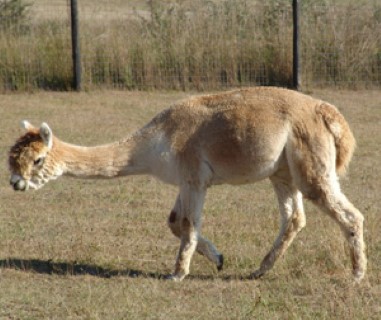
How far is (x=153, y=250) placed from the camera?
873 cm

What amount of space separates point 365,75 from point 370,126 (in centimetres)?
365

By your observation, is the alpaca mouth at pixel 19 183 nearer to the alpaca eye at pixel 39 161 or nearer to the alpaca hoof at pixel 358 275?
the alpaca eye at pixel 39 161

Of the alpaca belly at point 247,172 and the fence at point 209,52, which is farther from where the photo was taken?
the fence at point 209,52

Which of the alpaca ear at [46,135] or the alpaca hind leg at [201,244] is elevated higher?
the alpaca ear at [46,135]

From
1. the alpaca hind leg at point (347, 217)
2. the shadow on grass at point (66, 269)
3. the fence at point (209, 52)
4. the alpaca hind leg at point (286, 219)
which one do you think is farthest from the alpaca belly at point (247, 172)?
the fence at point (209, 52)

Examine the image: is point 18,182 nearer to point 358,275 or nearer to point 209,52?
point 358,275

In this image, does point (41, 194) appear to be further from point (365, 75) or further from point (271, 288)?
point (365, 75)

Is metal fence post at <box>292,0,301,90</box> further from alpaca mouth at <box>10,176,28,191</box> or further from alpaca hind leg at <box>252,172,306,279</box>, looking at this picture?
alpaca mouth at <box>10,176,28,191</box>

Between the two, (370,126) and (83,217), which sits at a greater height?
(83,217)

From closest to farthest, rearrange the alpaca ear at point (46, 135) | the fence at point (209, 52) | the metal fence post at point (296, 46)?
the alpaca ear at point (46, 135) → the metal fence post at point (296, 46) → the fence at point (209, 52)

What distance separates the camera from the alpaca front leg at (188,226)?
7730 millimetres

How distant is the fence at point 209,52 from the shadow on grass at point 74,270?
1067 cm

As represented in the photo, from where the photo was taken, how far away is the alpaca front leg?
7.73 m

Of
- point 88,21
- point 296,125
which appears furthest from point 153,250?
point 88,21
